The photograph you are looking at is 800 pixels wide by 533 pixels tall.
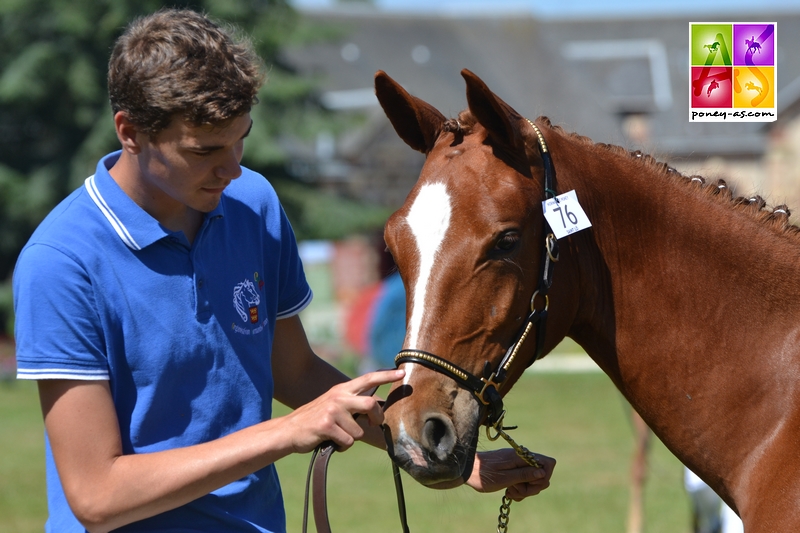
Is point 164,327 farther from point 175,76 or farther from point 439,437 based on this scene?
point 439,437

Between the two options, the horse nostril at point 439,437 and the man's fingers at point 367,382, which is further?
the horse nostril at point 439,437

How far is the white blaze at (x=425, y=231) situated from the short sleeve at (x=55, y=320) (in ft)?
2.56

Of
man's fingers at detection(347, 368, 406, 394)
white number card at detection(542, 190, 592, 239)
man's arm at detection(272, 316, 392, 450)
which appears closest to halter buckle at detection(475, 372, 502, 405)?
man's fingers at detection(347, 368, 406, 394)

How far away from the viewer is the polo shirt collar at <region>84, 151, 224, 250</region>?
7.11 ft

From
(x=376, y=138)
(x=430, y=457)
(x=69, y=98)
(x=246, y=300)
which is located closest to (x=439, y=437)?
(x=430, y=457)

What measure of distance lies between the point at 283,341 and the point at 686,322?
1213 millimetres

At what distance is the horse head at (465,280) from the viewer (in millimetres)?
2135

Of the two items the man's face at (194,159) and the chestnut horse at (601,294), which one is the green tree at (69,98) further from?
the man's face at (194,159)

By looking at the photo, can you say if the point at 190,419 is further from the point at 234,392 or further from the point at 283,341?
the point at 283,341

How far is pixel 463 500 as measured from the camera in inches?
309

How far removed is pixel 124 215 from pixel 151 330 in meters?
0.31

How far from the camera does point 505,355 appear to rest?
2309 mm

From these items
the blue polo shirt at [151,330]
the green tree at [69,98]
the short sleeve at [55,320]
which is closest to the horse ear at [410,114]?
the blue polo shirt at [151,330]

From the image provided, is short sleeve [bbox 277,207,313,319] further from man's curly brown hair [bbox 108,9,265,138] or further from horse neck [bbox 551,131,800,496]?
horse neck [bbox 551,131,800,496]
